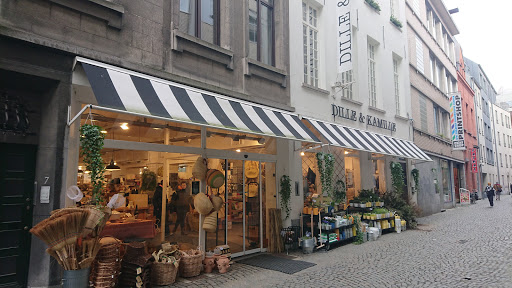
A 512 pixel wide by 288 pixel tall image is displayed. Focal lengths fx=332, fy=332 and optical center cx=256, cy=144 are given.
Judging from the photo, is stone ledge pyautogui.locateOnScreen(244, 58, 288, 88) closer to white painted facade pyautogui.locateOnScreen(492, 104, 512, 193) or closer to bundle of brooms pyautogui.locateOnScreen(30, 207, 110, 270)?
bundle of brooms pyautogui.locateOnScreen(30, 207, 110, 270)

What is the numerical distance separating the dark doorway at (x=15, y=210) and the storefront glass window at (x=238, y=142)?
11.3ft

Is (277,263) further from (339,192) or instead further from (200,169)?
(339,192)

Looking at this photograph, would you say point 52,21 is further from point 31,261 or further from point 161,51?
point 31,261

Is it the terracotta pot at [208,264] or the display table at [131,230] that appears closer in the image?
the display table at [131,230]

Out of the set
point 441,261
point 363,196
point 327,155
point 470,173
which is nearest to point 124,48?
point 327,155

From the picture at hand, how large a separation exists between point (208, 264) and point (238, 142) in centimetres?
297

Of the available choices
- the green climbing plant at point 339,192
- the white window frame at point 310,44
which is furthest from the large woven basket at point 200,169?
the green climbing plant at point 339,192

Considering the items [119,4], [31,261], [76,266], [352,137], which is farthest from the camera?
[352,137]

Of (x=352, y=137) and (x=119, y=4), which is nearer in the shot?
(x=119, y=4)

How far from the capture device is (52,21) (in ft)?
16.7

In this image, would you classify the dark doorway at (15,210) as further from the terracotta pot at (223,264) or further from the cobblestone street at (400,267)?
the terracotta pot at (223,264)

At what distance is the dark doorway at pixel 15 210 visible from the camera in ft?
16.3

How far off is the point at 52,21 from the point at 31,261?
12.0 ft

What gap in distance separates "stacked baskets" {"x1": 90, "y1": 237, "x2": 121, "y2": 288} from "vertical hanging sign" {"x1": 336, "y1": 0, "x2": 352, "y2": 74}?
8503mm
